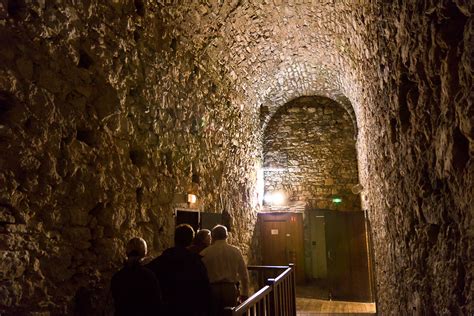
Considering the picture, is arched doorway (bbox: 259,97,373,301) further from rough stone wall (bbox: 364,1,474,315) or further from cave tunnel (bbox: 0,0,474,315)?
rough stone wall (bbox: 364,1,474,315)

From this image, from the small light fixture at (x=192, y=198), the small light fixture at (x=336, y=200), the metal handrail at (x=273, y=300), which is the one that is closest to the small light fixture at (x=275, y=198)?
the small light fixture at (x=336, y=200)

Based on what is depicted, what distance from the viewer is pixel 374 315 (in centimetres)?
591

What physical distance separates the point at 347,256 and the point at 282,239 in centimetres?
167

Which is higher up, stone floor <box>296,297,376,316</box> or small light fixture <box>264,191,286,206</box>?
small light fixture <box>264,191,286,206</box>

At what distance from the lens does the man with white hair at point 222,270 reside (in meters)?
3.40

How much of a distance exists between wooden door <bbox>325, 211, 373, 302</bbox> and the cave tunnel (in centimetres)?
256

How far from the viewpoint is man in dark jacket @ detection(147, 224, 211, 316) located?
2695 mm

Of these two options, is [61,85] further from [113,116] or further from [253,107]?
[253,107]

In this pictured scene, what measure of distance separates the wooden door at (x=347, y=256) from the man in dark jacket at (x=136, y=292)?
5.49 metres

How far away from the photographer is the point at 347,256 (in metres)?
7.30

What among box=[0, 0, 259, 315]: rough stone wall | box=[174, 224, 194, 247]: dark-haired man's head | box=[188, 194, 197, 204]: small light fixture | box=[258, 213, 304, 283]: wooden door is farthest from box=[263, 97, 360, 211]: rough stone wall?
box=[174, 224, 194, 247]: dark-haired man's head

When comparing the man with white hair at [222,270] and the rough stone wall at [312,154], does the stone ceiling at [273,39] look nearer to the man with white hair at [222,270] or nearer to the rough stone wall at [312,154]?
the rough stone wall at [312,154]

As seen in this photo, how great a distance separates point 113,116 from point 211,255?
142 cm

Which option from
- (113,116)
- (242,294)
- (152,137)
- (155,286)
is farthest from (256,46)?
(155,286)
